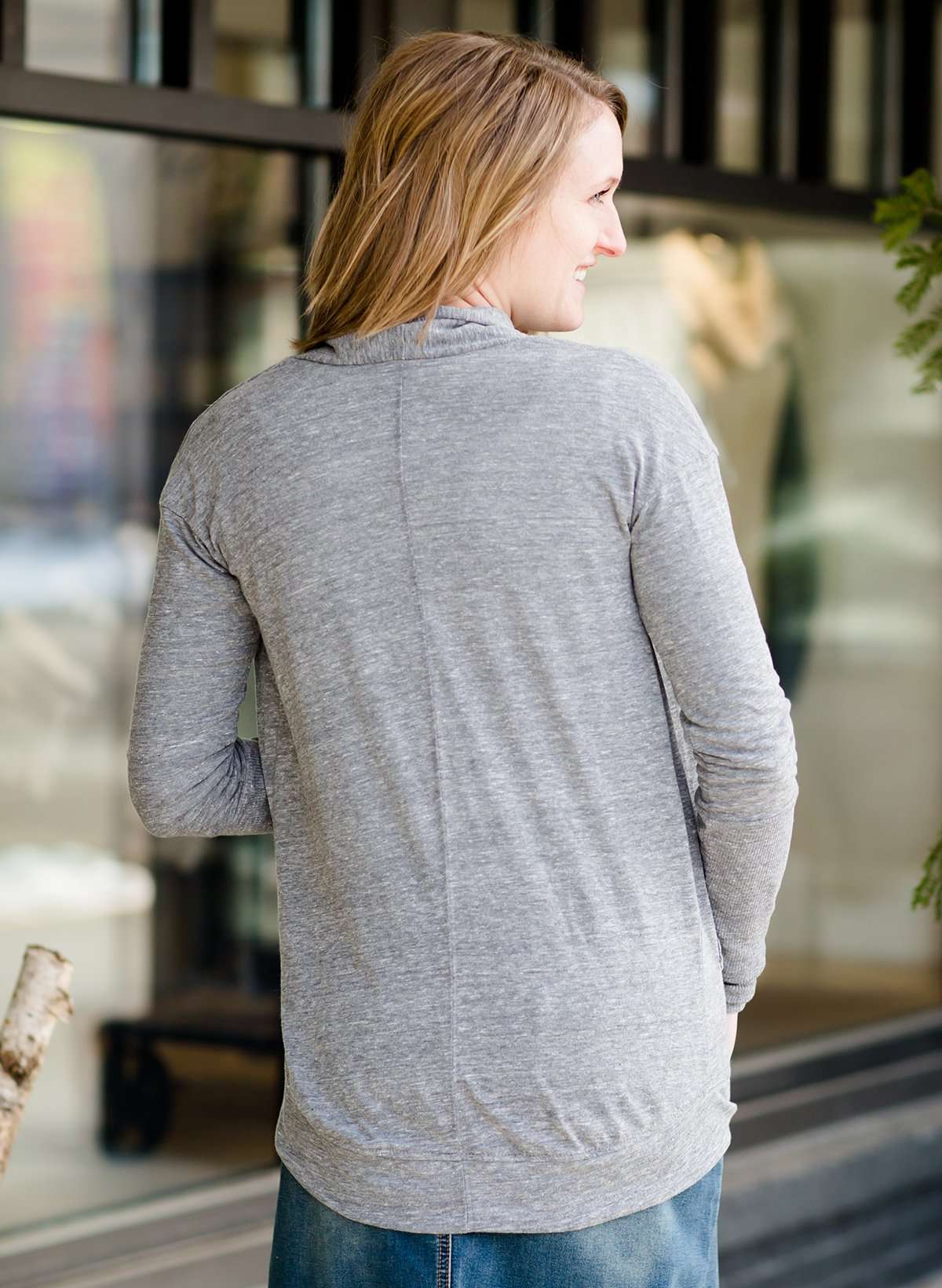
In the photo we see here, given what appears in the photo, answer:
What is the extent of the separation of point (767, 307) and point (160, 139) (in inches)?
63.5

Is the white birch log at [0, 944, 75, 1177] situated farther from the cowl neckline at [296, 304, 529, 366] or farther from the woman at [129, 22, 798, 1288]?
the cowl neckline at [296, 304, 529, 366]

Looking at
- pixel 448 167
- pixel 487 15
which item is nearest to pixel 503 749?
pixel 448 167

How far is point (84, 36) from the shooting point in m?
2.91

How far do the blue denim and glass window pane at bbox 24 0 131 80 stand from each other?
7.44ft

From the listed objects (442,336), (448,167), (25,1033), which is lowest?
(25,1033)

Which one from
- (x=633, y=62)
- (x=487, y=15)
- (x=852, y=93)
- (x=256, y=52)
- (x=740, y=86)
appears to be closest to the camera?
(x=256, y=52)

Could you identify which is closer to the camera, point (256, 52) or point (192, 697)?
point (192, 697)

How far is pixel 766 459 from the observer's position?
156 inches

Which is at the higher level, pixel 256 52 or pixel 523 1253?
pixel 256 52

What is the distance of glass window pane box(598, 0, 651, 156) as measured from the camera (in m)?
3.56

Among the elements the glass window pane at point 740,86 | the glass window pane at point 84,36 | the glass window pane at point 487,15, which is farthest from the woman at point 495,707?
the glass window pane at point 740,86

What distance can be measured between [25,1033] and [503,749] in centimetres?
71

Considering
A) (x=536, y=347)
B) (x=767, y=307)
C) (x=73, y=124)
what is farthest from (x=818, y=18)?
(x=536, y=347)

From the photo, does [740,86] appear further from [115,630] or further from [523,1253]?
[523,1253]
